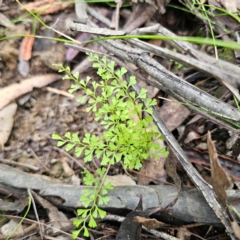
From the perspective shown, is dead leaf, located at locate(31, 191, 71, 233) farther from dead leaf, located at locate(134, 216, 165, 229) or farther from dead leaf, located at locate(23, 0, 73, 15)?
dead leaf, located at locate(23, 0, 73, 15)

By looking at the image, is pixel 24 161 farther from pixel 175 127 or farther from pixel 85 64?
pixel 175 127

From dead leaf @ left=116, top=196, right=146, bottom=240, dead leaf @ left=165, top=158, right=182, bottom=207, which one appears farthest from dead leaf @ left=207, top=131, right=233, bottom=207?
dead leaf @ left=116, top=196, right=146, bottom=240

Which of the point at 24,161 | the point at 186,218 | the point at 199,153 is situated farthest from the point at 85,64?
the point at 186,218

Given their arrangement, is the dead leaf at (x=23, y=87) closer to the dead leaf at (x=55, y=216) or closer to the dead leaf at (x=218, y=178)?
the dead leaf at (x=55, y=216)

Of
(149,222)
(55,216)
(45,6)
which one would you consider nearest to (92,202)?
(55,216)

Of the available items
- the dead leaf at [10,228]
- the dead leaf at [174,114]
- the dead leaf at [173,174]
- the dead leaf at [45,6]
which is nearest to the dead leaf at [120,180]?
the dead leaf at [173,174]
